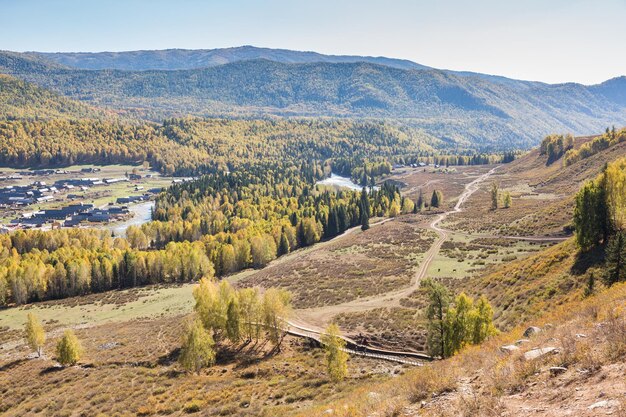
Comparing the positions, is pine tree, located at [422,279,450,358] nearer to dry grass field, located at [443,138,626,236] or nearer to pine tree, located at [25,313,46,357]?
pine tree, located at [25,313,46,357]

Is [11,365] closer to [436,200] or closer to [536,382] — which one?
[536,382]

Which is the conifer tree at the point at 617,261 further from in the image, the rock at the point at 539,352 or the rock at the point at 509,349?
the rock at the point at 539,352

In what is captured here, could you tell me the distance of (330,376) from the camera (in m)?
43.6

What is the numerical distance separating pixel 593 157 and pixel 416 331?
174m

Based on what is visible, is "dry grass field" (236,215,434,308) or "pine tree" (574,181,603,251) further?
"dry grass field" (236,215,434,308)

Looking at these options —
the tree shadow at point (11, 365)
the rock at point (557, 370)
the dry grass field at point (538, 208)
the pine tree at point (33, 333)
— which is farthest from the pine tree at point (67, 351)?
the dry grass field at point (538, 208)

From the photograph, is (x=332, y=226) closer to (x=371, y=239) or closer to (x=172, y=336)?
(x=371, y=239)

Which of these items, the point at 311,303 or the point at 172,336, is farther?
the point at 311,303

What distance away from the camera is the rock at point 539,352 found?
17.9m

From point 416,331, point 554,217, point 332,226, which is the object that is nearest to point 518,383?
point 416,331

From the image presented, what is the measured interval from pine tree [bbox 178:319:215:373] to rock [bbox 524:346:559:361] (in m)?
42.0

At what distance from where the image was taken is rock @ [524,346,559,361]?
704 inches

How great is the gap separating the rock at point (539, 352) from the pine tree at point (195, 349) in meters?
42.0

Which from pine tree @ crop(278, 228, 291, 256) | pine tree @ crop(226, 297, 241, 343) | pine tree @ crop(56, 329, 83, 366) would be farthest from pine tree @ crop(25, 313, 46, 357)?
pine tree @ crop(278, 228, 291, 256)
